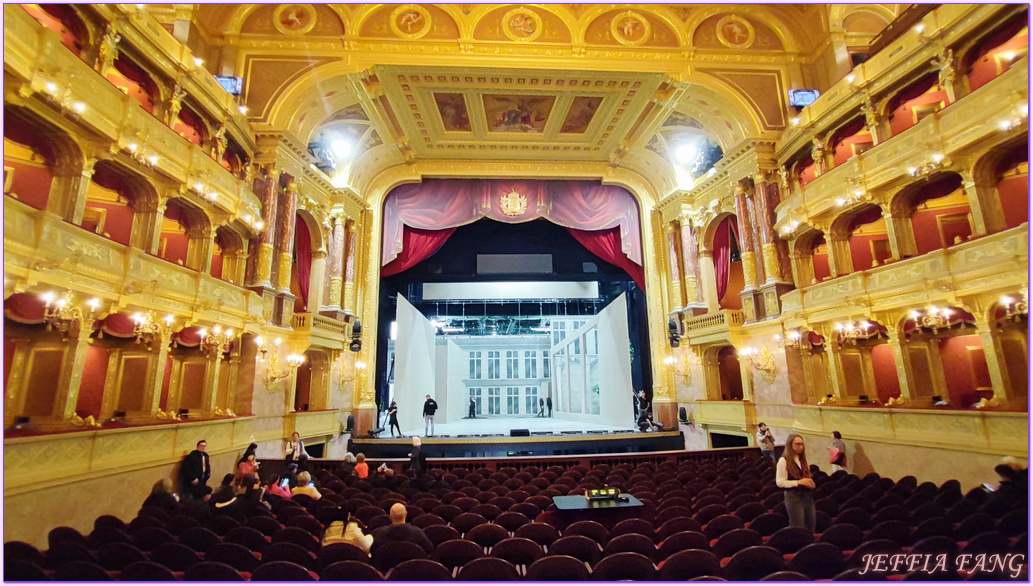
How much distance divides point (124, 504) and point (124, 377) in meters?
4.72

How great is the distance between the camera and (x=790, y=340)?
12688mm

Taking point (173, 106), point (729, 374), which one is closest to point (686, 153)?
point (729, 374)

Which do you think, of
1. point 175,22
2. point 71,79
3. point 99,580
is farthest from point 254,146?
point 99,580

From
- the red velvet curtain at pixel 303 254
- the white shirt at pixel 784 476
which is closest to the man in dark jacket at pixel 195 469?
the red velvet curtain at pixel 303 254

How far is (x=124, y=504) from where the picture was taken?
7684 mm

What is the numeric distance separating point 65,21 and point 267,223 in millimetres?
5430

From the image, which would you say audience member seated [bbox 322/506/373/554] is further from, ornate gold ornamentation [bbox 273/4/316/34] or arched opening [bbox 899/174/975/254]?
arched opening [bbox 899/174/975/254]

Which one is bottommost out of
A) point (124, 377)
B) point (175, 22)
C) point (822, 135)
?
point (124, 377)

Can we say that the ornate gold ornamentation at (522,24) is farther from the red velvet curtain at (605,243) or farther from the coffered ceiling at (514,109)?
the red velvet curtain at (605,243)

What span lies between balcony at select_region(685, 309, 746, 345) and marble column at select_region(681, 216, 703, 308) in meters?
0.79

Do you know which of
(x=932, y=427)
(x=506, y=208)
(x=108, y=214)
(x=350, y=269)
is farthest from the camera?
(x=506, y=208)

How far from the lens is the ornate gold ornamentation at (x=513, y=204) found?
61.3 feet

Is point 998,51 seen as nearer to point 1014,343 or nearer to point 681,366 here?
point 1014,343

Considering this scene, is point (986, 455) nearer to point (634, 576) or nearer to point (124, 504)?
point (634, 576)
